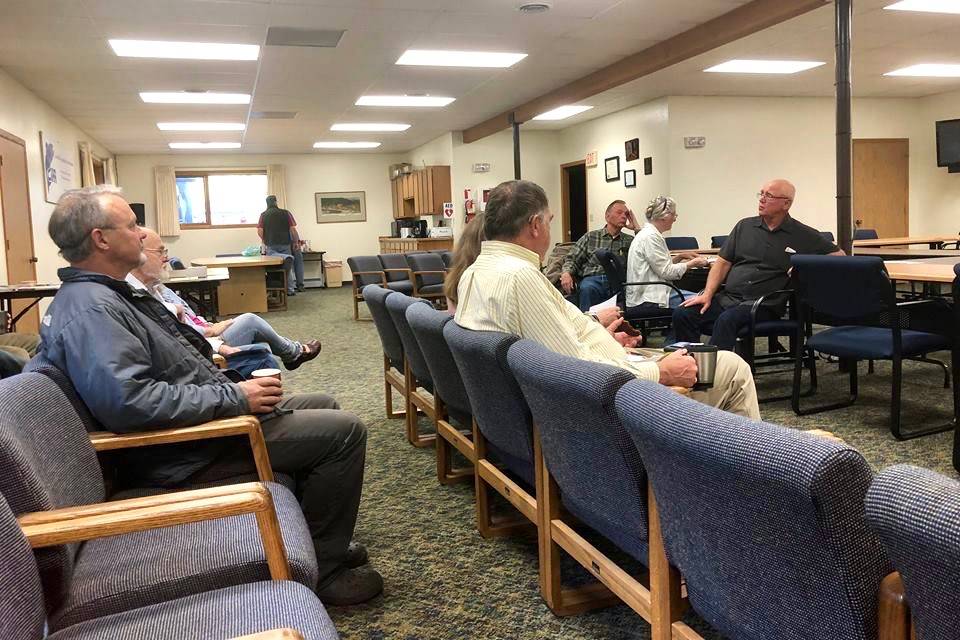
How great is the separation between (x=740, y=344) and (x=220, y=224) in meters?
12.4

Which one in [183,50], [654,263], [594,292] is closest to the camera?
[654,263]

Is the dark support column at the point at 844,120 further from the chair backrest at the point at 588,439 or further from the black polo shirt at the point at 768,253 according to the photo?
the chair backrest at the point at 588,439

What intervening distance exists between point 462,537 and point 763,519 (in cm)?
169

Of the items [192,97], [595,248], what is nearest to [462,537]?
[595,248]

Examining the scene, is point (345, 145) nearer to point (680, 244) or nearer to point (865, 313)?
point (680, 244)

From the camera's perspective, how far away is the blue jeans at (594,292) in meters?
5.69

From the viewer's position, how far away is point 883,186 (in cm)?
1077

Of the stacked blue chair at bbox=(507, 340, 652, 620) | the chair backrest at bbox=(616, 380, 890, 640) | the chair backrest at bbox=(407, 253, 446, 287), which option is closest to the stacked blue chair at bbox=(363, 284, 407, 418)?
the stacked blue chair at bbox=(507, 340, 652, 620)

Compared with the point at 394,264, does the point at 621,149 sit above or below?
above

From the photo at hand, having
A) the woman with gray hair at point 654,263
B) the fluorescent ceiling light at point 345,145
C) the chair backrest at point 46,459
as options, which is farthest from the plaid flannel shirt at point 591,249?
the fluorescent ceiling light at point 345,145

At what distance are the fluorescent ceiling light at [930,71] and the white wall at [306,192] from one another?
9.61 metres

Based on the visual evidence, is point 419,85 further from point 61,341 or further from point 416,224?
point 61,341

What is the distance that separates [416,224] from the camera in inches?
551

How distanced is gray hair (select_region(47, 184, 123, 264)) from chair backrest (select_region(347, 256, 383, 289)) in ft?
22.3
